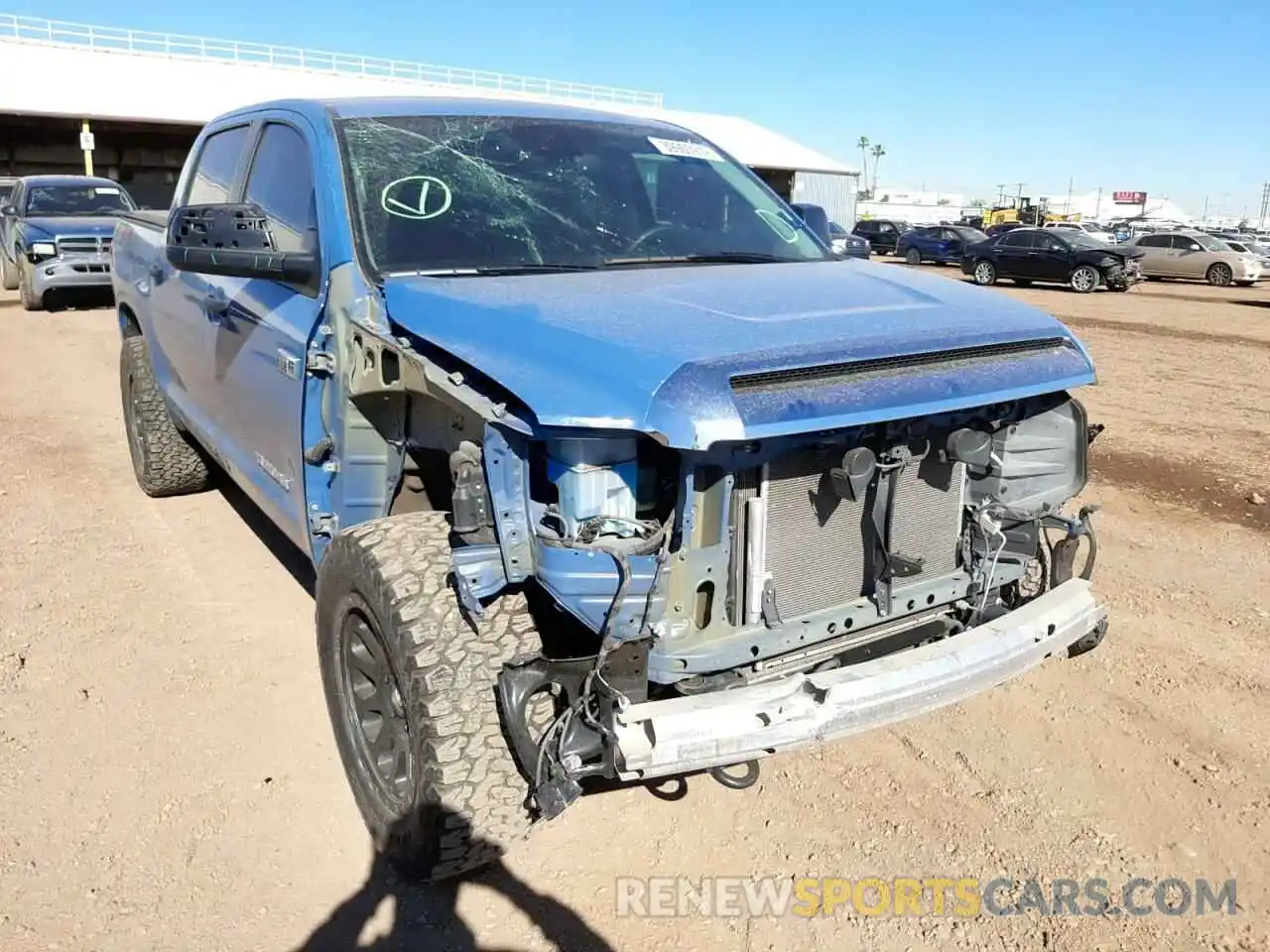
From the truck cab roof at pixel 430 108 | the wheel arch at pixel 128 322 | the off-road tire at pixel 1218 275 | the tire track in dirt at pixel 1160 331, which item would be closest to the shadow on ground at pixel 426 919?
the truck cab roof at pixel 430 108

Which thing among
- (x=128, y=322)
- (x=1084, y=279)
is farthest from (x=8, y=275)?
(x=1084, y=279)

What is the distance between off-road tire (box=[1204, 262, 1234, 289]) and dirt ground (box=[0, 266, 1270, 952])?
80.2ft

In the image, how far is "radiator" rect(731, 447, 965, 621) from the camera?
103 inches

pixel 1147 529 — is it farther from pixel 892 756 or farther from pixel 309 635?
pixel 309 635

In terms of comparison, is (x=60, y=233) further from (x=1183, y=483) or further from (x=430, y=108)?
(x=1183, y=483)

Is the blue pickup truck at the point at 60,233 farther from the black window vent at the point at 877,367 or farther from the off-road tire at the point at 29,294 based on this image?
the black window vent at the point at 877,367

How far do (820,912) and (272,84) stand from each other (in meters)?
38.4

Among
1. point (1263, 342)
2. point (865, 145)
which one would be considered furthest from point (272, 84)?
point (865, 145)

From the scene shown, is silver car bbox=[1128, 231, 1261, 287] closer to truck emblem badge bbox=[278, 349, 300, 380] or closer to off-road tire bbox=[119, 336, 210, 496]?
off-road tire bbox=[119, 336, 210, 496]

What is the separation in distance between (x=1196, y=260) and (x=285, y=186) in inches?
1119

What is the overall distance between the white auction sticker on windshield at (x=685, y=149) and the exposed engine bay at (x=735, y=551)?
68.4 inches

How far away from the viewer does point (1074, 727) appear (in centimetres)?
353

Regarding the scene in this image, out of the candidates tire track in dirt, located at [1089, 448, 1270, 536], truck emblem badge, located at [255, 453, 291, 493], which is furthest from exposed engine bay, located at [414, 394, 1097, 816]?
tire track in dirt, located at [1089, 448, 1270, 536]

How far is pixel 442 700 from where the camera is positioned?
2.49 meters
